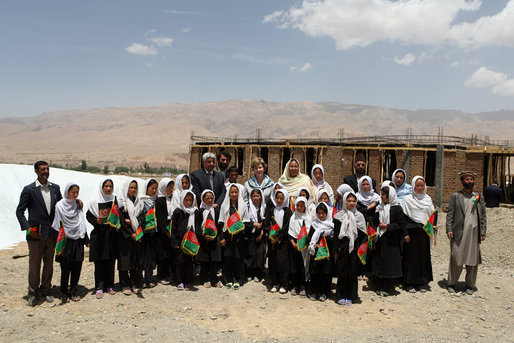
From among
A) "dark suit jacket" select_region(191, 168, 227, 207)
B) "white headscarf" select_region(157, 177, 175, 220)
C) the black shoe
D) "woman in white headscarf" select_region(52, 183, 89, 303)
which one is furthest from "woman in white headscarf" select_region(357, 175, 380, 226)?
the black shoe

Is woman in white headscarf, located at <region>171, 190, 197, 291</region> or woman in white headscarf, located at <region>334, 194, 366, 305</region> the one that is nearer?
woman in white headscarf, located at <region>334, 194, 366, 305</region>

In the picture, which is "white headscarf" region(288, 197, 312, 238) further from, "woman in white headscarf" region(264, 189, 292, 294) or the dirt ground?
the dirt ground

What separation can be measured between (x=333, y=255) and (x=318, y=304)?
24.9 inches

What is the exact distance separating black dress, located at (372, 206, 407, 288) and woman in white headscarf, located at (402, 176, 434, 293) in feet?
0.44

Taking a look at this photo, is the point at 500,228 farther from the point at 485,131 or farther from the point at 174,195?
the point at 485,131

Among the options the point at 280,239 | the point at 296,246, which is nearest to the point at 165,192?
the point at 280,239

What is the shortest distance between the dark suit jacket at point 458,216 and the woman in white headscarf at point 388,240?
79 centimetres

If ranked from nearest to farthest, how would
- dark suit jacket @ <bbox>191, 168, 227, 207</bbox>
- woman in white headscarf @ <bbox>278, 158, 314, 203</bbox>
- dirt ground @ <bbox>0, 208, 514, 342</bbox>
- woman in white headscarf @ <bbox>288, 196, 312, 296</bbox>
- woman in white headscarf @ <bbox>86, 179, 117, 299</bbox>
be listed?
Answer: 1. dirt ground @ <bbox>0, 208, 514, 342</bbox>
2. woman in white headscarf @ <bbox>86, 179, 117, 299</bbox>
3. woman in white headscarf @ <bbox>288, 196, 312, 296</bbox>
4. dark suit jacket @ <bbox>191, 168, 227, 207</bbox>
5. woman in white headscarf @ <bbox>278, 158, 314, 203</bbox>

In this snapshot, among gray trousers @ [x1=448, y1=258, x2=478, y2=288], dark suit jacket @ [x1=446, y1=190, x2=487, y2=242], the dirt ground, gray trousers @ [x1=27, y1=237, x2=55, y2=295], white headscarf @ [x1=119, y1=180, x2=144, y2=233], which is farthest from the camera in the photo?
gray trousers @ [x1=448, y1=258, x2=478, y2=288]

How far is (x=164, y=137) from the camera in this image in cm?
8269

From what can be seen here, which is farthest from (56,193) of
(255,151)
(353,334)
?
(255,151)

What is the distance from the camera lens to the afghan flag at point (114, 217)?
484cm

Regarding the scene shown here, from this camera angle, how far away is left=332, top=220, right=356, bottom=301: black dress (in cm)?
480

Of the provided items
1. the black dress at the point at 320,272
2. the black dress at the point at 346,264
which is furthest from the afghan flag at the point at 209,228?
the black dress at the point at 346,264
